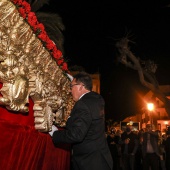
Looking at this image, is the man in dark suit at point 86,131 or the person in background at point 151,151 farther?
the person in background at point 151,151

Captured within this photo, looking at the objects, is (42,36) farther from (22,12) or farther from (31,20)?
(22,12)

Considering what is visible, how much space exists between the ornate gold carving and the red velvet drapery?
101mm

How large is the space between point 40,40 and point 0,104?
0.97m

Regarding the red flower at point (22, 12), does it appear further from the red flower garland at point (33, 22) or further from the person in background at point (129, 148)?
the person in background at point (129, 148)

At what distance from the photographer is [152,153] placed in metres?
9.09

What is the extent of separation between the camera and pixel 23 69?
264 centimetres

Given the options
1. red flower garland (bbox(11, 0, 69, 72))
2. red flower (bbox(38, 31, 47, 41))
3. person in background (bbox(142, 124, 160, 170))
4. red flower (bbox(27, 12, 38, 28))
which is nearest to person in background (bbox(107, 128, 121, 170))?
person in background (bbox(142, 124, 160, 170))

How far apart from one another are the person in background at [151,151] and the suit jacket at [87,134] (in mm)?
6448

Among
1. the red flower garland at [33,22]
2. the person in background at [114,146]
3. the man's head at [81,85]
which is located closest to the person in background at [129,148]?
the person in background at [114,146]

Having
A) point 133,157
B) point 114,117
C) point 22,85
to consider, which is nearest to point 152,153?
point 133,157

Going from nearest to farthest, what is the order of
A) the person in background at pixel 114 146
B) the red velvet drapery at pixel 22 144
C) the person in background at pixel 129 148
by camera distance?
1. the red velvet drapery at pixel 22 144
2. the person in background at pixel 129 148
3. the person in background at pixel 114 146

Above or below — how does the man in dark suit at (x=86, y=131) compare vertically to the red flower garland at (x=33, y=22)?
below

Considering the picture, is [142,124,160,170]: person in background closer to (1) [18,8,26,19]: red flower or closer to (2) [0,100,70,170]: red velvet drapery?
(2) [0,100,70,170]: red velvet drapery

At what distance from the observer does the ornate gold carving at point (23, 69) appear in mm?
2293
